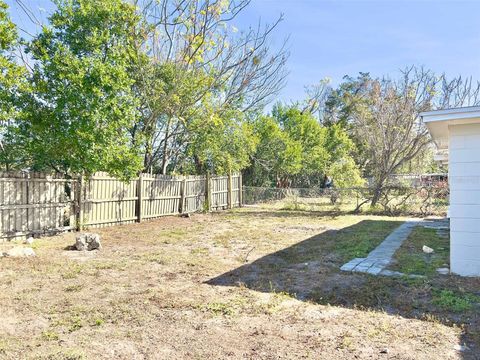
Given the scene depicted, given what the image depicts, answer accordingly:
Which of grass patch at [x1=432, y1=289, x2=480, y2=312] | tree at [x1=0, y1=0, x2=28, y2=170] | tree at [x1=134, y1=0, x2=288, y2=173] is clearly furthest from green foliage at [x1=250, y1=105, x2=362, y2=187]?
grass patch at [x1=432, y1=289, x2=480, y2=312]

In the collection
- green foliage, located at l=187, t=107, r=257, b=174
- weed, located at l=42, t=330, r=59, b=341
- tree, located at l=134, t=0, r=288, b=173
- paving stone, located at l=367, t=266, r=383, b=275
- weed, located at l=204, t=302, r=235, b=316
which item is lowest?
weed, located at l=204, t=302, r=235, b=316

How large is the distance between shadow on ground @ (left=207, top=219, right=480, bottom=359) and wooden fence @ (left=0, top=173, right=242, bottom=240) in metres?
5.36

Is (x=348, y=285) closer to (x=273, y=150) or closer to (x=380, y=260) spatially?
(x=380, y=260)

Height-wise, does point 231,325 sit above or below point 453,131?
below

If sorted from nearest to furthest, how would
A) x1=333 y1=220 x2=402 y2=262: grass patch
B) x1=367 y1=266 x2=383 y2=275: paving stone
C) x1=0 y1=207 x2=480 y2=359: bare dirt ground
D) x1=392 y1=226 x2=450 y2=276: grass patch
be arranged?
x1=0 y1=207 x2=480 y2=359: bare dirt ground, x1=367 y1=266 x2=383 y2=275: paving stone, x1=392 y1=226 x2=450 y2=276: grass patch, x1=333 y1=220 x2=402 y2=262: grass patch

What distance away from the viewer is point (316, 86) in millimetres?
33531

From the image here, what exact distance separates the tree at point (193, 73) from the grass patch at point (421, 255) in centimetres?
761

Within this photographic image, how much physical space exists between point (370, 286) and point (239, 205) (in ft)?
47.4

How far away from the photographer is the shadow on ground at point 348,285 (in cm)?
402

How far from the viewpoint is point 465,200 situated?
18.4 ft

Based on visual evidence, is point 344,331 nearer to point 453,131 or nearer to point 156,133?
point 453,131

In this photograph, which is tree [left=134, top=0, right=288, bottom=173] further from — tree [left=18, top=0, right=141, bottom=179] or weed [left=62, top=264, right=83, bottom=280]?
weed [left=62, top=264, right=83, bottom=280]

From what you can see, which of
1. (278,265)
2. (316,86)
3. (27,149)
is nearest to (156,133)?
(27,149)

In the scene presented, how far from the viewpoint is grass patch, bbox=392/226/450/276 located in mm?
5953
